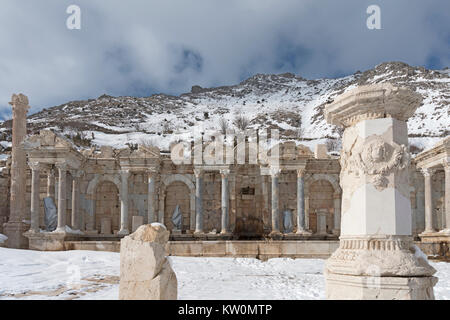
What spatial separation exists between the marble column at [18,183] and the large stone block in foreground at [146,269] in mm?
15398

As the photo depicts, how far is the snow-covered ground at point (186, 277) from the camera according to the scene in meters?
9.93

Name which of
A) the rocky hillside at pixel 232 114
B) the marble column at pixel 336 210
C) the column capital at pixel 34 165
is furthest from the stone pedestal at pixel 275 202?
the rocky hillside at pixel 232 114

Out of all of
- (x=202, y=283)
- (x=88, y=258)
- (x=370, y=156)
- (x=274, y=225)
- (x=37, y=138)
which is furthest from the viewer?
(x=274, y=225)

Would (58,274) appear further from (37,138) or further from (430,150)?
(430,150)

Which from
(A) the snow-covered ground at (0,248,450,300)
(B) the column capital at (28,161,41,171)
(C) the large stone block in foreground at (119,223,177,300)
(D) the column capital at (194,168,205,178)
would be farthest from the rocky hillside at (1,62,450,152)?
(C) the large stone block in foreground at (119,223,177,300)

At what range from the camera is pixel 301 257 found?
17.5m

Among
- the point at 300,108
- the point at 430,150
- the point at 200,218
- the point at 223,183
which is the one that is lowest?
the point at 200,218

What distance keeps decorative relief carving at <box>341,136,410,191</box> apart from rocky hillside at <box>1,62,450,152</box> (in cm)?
3941

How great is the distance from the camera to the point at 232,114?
83938 millimetres

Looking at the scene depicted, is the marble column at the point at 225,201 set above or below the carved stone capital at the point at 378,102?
below

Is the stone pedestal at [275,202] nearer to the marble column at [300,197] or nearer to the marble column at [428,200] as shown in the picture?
the marble column at [300,197]
